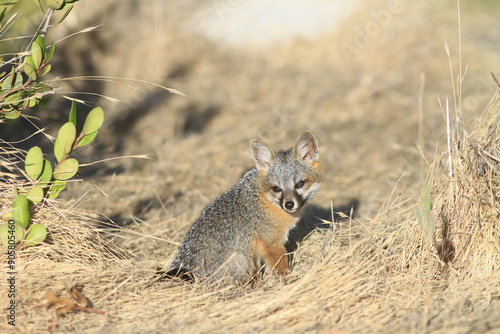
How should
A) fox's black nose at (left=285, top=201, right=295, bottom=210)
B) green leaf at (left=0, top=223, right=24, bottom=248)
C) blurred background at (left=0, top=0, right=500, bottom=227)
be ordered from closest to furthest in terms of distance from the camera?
green leaf at (left=0, top=223, right=24, bottom=248)
fox's black nose at (left=285, top=201, right=295, bottom=210)
blurred background at (left=0, top=0, right=500, bottom=227)

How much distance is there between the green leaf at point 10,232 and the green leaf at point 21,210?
0.31 feet

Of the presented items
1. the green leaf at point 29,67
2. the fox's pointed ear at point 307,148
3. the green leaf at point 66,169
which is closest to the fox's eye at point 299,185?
the fox's pointed ear at point 307,148

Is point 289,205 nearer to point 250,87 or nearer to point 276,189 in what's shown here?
point 276,189

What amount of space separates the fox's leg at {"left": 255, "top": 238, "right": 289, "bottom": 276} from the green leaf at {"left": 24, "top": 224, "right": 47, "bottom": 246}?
2.07 metres

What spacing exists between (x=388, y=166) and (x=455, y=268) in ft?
14.6

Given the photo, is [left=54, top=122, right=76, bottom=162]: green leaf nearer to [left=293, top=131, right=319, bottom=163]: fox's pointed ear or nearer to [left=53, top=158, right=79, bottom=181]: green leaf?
[left=53, top=158, right=79, bottom=181]: green leaf

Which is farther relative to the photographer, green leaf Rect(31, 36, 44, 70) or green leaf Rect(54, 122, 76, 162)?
green leaf Rect(54, 122, 76, 162)

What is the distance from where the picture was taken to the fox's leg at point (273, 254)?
5.66m

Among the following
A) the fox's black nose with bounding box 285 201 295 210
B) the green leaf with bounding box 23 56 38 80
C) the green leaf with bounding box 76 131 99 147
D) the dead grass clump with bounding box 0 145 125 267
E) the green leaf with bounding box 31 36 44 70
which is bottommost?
the dead grass clump with bounding box 0 145 125 267

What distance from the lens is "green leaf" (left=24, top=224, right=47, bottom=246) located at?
4.88 metres

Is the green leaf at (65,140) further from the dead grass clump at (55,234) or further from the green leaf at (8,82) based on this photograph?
the green leaf at (8,82)

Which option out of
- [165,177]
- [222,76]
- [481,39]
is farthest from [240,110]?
[481,39]

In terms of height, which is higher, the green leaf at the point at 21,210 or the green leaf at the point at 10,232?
the green leaf at the point at 21,210

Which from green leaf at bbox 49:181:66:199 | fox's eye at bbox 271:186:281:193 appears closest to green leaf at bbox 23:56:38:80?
green leaf at bbox 49:181:66:199
